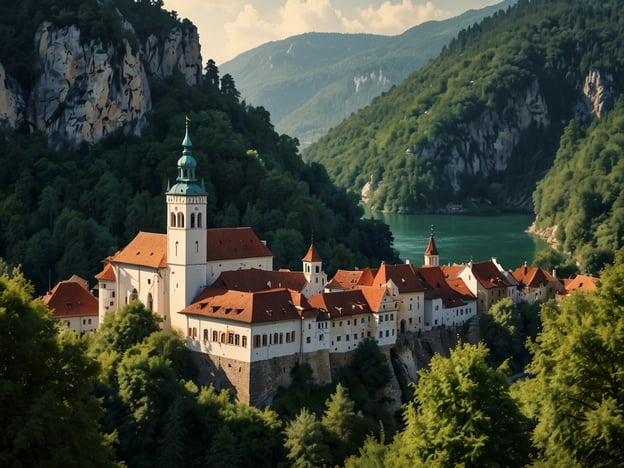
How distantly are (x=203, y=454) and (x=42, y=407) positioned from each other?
25.3m

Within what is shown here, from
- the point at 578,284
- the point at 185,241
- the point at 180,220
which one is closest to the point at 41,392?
the point at 185,241

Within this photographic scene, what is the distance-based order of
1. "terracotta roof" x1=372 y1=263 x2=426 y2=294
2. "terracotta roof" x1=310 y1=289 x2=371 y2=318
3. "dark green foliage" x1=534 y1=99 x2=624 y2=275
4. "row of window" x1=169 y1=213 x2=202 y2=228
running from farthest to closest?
"dark green foliage" x1=534 y1=99 x2=624 y2=275 < "terracotta roof" x1=372 y1=263 x2=426 y2=294 < "row of window" x1=169 y1=213 x2=202 y2=228 < "terracotta roof" x1=310 y1=289 x2=371 y2=318

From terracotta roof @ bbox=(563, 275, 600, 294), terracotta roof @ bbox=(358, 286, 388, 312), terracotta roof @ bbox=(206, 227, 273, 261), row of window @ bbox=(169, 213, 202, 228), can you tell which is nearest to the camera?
row of window @ bbox=(169, 213, 202, 228)

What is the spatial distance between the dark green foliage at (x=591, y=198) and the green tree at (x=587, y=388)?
73713 mm

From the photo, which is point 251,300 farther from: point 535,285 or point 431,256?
point 535,285

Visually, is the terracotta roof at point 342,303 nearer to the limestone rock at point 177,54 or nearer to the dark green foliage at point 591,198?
the dark green foliage at point 591,198

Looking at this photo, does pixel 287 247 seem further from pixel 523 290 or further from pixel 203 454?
pixel 203 454

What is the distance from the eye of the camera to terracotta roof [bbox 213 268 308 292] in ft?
203

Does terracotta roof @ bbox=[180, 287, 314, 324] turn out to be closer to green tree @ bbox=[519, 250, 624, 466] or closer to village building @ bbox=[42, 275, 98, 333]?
village building @ bbox=[42, 275, 98, 333]

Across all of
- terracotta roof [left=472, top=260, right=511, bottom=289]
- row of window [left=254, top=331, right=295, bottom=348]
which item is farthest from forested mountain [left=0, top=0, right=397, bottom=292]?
row of window [left=254, top=331, right=295, bottom=348]

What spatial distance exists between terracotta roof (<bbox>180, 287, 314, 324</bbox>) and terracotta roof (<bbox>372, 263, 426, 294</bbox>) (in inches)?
338

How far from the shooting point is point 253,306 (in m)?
55.6

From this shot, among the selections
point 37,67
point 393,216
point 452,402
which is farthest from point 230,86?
point 452,402

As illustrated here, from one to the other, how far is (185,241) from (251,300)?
267 inches
